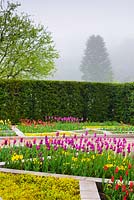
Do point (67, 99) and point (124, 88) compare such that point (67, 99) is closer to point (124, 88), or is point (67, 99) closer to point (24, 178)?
point (124, 88)

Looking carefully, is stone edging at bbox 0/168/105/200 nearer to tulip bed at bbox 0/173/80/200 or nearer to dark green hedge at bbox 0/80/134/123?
tulip bed at bbox 0/173/80/200

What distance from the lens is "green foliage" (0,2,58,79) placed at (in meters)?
24.2

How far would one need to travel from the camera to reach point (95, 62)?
8550 cm

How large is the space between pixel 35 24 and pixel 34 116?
8352 mm

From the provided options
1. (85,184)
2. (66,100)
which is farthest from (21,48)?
(85,184)

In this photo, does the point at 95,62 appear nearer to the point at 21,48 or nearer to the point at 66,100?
the point at 21,48

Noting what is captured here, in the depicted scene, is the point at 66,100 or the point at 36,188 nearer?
the point at 36,188

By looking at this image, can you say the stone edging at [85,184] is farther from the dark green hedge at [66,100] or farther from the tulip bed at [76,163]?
the dark green hedge at [66,100]

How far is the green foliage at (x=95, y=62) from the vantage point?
268 feet

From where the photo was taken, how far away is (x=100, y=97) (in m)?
21.1

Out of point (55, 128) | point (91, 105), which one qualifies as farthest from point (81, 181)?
point (91, 105)

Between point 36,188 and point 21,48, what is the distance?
19299mm

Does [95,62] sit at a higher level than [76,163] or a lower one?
higher

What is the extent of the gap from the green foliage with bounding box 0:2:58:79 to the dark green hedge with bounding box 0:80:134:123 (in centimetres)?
479
